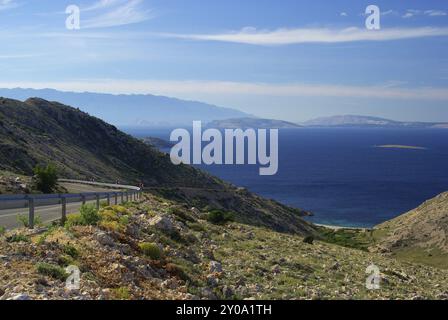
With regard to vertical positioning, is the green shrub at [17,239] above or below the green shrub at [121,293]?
above

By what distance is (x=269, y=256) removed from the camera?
20266 mm

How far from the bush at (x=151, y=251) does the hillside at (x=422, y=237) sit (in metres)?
43.1

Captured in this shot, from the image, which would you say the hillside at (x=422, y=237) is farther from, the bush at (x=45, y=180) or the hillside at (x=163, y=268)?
the bush at (x=45, y=180)

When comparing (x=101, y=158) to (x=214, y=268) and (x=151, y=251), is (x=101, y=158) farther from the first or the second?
(x=151, y=251)

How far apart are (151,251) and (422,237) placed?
6009 centimetres

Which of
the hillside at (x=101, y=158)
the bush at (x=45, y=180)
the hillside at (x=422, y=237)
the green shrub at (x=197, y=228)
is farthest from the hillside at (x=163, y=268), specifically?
the hillside at (x=101, y=158)

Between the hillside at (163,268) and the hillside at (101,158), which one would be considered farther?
the hillside at (101,158)

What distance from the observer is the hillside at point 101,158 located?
63.9 m

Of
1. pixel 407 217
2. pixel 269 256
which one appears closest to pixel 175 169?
pixel 407 217

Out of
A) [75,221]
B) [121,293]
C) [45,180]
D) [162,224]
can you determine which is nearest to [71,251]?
[121,293]

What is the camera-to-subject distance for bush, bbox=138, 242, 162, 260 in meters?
14.2

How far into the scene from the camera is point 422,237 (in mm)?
66750

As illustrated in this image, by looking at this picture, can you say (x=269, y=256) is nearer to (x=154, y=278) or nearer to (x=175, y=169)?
(x=154, y=278)

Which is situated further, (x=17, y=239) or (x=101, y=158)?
(x=101, y=158)
